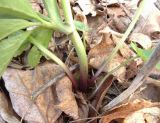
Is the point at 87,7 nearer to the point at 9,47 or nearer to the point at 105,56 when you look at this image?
the point at 105,56

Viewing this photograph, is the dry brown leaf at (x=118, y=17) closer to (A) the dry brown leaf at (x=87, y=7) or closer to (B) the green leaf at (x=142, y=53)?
(A) the dry brown leaf at (x=87, y=7)

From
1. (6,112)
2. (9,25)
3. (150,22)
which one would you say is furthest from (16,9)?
(150,22)

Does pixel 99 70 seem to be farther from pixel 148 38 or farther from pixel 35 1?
pixel 35 1

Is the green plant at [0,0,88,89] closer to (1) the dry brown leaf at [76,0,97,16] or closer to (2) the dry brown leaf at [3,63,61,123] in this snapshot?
(2) the dry brown leaf at [3,63,61,123]

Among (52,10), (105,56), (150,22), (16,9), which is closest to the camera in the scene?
(16,9)

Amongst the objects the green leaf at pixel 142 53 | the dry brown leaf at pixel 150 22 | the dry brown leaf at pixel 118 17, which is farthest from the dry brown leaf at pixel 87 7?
the green leaf at pixel 142 53

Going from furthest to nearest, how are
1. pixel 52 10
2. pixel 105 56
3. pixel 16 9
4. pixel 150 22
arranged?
pixel 150 22 < pixel 105 56 < pixel 52 10 < pixel 16 9

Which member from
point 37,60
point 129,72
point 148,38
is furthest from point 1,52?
point 148,38
